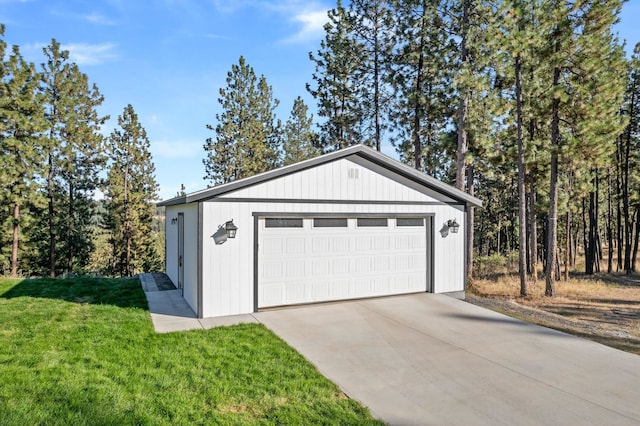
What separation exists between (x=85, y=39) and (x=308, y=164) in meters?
8.08

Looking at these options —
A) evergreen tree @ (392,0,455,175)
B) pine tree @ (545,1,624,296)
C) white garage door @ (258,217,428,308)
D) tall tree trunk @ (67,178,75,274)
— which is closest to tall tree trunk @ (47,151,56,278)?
tall tree trunk @ (67,178,75,274)

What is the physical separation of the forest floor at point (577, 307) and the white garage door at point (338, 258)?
7.05 ft

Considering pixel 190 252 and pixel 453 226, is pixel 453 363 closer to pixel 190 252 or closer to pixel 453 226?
pixel 453 226

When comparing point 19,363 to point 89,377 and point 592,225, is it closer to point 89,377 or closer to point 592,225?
point 89,377

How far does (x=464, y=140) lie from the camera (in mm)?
13672

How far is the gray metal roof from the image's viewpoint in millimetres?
7590

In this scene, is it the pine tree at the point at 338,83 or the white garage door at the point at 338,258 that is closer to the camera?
the white garage door at the point at 338,258

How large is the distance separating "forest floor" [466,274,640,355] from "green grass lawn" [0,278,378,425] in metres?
5.90

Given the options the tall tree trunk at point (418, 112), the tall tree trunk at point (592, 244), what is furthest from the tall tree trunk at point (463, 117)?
the tall tree trunk at point (592, 244)

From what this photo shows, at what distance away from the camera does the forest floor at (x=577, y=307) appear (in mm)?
7375

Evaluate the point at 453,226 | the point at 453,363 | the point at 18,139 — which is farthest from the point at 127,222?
the point at 453,363

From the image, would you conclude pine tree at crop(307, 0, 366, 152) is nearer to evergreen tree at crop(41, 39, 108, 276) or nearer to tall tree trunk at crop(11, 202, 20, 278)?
evergreen tree at crop(41, 39, 108, 276)

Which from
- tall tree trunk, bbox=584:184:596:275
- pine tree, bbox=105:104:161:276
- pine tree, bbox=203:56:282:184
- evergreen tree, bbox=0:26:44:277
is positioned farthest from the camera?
pine tree, bbox=203:56:282:184

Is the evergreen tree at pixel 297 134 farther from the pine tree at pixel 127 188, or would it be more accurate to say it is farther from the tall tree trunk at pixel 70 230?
the tall tree trunk at pixel 70 230
